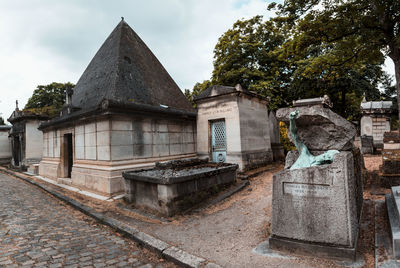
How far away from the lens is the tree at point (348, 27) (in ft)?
19.8

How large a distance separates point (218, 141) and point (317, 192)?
667cm

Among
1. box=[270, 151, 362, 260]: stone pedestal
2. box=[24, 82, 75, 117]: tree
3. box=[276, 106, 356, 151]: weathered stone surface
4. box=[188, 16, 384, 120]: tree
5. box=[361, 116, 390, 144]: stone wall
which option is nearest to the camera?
box=[270, 151, 362, 260]: stone pedestal

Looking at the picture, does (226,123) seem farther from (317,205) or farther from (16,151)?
(16,151)

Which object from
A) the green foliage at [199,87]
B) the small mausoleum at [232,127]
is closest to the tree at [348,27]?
the small mausoleum at [232,127]

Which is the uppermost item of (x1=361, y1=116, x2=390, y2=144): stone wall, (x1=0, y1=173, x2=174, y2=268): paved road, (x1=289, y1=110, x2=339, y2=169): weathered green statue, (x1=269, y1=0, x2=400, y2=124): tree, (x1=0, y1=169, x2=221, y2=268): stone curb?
(x1=269, y1=0, x2=400, y2=124): tree

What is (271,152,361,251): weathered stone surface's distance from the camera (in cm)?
310

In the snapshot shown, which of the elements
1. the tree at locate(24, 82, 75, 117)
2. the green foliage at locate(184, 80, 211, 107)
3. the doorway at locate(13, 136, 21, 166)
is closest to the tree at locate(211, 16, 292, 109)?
the green foliage at locate(184, 80, 211, 107)

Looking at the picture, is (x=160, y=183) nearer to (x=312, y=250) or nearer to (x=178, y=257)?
(x=178, y=257)

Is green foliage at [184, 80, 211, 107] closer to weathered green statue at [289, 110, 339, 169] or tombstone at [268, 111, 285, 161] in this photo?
tombstone at [268, 111, 285, 161]

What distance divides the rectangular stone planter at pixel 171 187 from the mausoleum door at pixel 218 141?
7.63 ft

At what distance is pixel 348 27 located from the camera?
6.46 m

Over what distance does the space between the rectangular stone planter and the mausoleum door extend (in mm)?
2326

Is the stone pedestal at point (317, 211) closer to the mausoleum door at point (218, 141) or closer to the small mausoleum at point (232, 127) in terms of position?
the small mausoleum at point (232, 127)

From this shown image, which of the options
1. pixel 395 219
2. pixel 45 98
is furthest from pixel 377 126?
pixel 45 98
